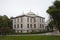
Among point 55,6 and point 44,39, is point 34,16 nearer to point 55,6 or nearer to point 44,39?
point 55,6

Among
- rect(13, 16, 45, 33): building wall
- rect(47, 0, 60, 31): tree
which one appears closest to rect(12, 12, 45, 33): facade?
rect(13, 16, 45, 33): building wall

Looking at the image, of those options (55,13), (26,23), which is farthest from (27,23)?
(55,13)

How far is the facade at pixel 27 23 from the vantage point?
76.8 meters

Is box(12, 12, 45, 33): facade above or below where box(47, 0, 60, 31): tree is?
below

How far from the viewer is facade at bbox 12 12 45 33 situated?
252 ft

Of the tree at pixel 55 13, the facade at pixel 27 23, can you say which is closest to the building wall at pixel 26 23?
the facade at pixel 27 23

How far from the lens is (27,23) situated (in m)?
77.8

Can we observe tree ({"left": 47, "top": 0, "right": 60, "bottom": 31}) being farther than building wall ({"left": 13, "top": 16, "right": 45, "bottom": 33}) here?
No

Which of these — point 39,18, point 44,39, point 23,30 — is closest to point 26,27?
point 23,30

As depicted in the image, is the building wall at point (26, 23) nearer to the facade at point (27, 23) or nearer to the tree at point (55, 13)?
the facade at point (27, 23)

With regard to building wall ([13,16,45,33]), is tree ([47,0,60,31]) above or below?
above

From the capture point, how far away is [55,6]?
40500 mm

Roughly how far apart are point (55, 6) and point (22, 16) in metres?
37.5

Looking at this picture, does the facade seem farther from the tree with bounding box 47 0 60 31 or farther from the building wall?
the tree with bounding box 47 0 60 31
